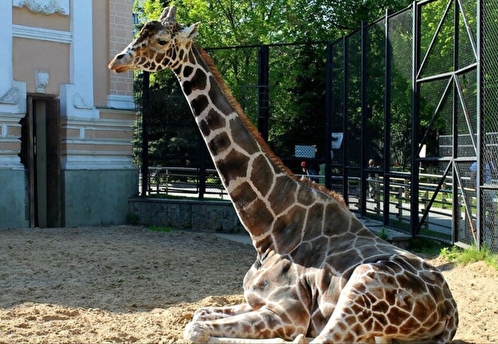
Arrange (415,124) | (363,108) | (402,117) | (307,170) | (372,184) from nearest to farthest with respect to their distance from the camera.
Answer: (415,124)
(402,117)
(363,108)
(372,184)
(307,170)

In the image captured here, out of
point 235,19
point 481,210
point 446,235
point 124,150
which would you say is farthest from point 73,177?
point 235,19

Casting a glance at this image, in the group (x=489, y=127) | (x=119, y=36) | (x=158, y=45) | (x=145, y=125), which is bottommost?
(x=489, y=127)

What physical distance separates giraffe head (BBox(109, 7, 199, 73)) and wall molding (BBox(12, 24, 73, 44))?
9078 millimetres

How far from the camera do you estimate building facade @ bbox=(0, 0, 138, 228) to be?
13523 mm

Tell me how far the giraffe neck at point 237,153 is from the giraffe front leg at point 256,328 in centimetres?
69

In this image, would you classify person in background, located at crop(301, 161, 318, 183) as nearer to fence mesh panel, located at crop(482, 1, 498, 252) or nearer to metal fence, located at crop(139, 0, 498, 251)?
metal fence, located at crop(139, 0, 498, 251)

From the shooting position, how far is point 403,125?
465 inches

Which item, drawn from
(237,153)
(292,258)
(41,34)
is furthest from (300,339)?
(41,34)

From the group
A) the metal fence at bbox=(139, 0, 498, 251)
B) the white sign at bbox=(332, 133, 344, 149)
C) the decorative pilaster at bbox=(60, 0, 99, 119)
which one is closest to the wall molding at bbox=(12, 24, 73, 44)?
the decorative pilaster at bbox=(60, 0, 99, 119)

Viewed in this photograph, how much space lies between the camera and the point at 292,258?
16.9 feet

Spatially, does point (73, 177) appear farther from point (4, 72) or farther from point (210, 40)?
point (210, 40)

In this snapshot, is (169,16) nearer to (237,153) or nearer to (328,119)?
(237,153)

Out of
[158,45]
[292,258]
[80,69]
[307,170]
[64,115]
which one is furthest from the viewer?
[80,69]

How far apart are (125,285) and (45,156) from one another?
23.6 ft
